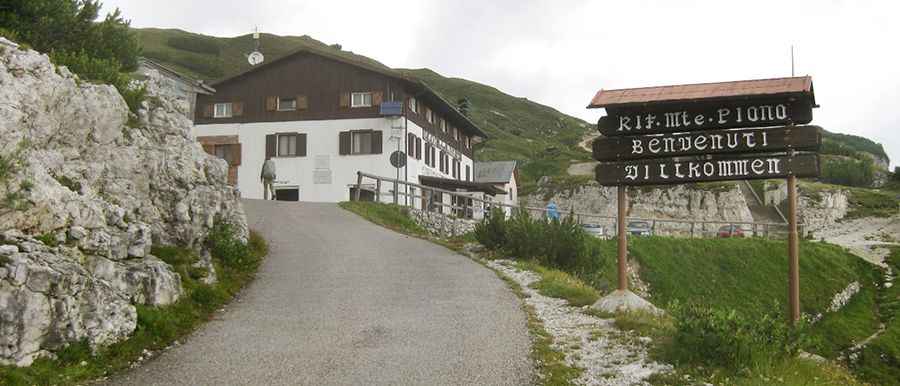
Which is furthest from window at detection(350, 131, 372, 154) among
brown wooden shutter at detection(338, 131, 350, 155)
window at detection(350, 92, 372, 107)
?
window at detection(350, 92, 372, 107)

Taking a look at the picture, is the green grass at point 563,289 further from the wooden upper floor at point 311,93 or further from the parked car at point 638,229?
the wooden upper floor at point 311,93

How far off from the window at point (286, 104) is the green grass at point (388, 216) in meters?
14.7

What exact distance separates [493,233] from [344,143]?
74.0 feet

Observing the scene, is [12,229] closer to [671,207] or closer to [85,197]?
[85,197]

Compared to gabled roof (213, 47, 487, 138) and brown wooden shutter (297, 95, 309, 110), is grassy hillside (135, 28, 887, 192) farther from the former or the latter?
brown wooden shutter (297, 95, 309, 110)

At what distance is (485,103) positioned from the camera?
168 m

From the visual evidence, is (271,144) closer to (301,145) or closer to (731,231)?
(301,145)

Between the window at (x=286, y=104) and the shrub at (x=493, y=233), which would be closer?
the shrub at (x=493, y=233)

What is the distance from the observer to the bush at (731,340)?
8758 mm

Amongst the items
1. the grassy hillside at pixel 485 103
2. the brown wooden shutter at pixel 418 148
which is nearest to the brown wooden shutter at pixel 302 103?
the brown wooden shutter at pixel 418 148

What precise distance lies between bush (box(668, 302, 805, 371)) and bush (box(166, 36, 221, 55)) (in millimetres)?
138062

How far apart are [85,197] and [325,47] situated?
180m

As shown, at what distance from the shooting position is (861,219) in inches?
2381

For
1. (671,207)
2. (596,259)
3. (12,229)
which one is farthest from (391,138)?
(12,229)
